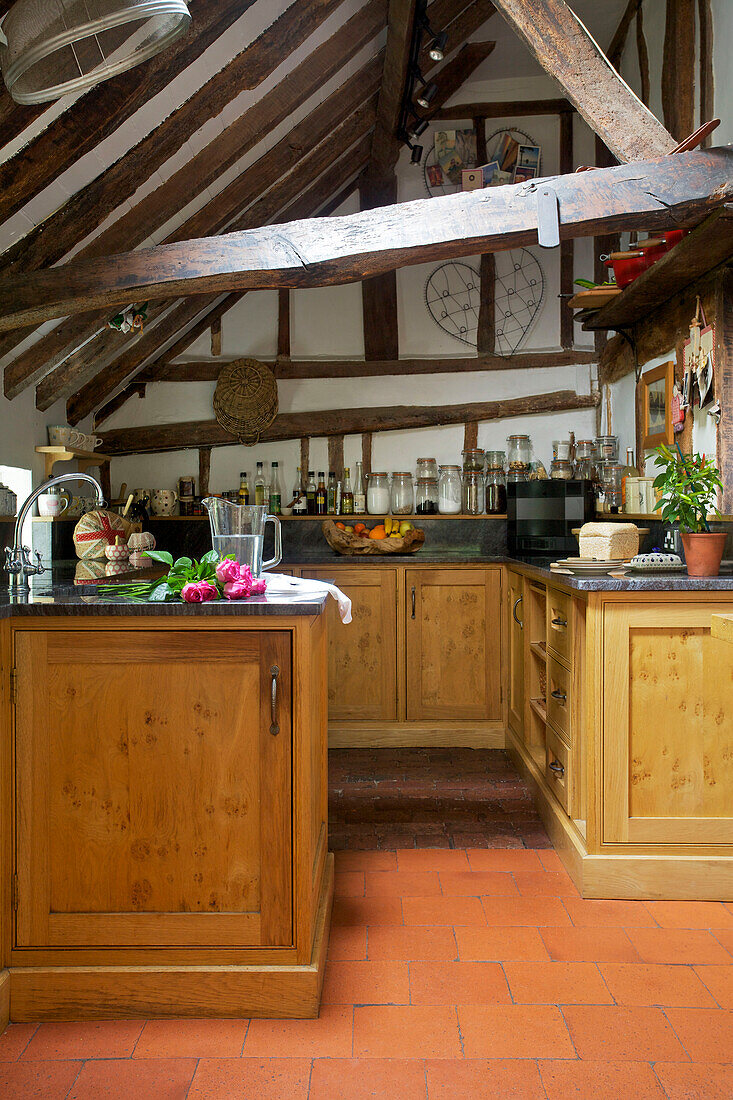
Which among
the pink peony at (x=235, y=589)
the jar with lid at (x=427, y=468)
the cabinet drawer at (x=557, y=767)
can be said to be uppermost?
the jar with lid at (x=427, y=468)

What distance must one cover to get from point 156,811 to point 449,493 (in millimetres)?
3448

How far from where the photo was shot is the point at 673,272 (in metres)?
3.29

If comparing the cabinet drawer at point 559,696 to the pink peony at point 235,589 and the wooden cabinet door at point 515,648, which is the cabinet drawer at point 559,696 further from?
the pink peony at point 235,589

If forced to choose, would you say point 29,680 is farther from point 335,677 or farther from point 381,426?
point 381,426

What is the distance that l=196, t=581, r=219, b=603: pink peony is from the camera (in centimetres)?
199

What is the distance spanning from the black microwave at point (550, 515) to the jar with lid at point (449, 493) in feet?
2.21

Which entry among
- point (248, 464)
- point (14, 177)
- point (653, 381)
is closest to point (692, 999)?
point (653, 381)

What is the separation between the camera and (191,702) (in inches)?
78.0

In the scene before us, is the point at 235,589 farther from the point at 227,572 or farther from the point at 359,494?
the point at 359,494

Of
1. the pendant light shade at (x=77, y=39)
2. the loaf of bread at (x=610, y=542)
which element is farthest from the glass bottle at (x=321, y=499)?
the pendant light shade at (x=77, y=39)

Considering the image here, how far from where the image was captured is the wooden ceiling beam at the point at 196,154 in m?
3.34

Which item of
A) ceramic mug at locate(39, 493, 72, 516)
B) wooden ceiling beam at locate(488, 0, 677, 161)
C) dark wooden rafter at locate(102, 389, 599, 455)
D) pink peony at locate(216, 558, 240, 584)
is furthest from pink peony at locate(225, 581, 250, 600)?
dark wooden rafter at locate(102, 389, 599, 455)

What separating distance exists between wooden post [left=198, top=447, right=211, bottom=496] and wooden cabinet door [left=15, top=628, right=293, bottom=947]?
3.57 m

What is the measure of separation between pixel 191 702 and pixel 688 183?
91.1 inches
